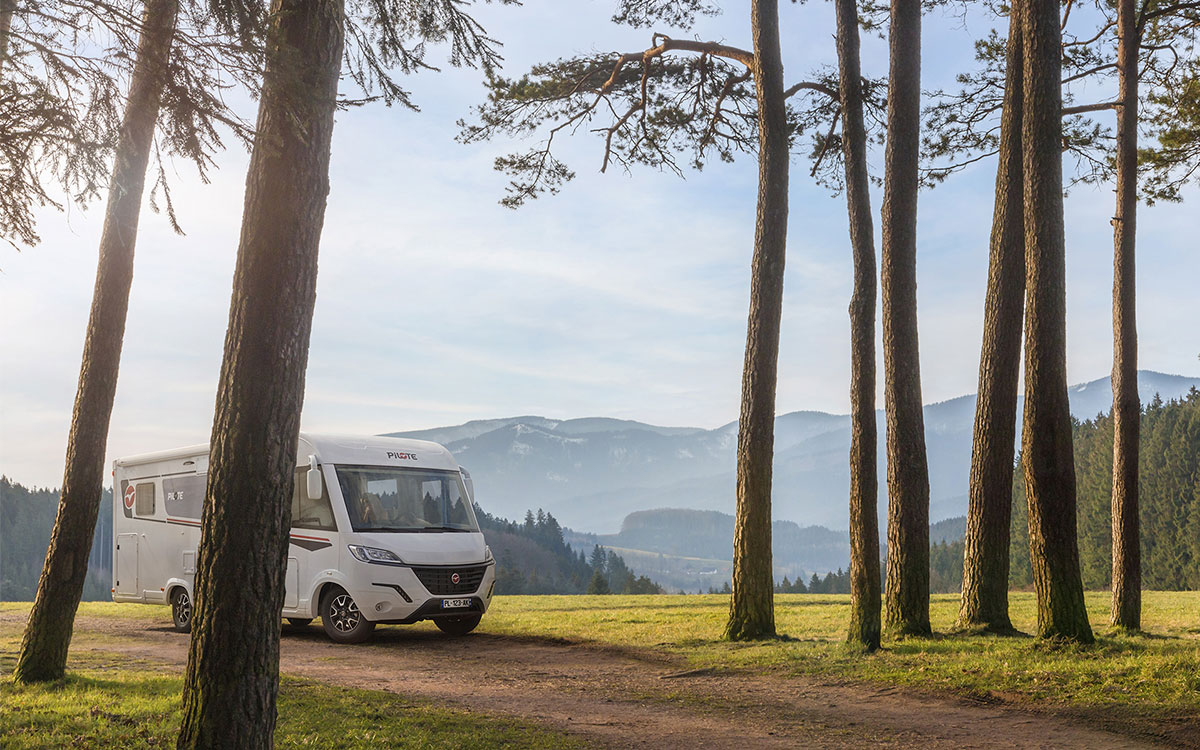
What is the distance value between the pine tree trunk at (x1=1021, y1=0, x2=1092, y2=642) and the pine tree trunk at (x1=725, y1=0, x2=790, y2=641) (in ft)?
10.4

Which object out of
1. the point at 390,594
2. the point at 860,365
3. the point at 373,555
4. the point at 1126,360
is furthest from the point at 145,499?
the point at 1126,360

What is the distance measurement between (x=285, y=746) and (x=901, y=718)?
4536 mm

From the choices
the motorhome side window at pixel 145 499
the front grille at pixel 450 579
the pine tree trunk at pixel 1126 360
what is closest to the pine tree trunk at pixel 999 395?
the pine tree trunk at pixel 1126 360

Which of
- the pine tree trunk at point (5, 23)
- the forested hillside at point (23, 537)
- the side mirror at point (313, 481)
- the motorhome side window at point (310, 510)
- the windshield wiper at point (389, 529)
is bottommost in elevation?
the forested hillside at point (23, 537)

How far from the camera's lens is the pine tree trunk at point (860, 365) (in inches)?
404

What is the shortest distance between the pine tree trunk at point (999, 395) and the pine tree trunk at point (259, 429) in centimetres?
867

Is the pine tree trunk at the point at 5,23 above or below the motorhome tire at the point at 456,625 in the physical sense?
above

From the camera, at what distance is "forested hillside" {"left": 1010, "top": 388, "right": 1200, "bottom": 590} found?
57.6 meters

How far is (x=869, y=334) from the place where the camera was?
36.2 feet

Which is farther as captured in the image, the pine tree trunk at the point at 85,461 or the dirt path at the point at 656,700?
the pine tree trunk at the point at 85,461

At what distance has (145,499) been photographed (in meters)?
15.6

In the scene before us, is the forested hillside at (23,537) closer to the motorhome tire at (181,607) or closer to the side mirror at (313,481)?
the motorhome tire at (181,607)

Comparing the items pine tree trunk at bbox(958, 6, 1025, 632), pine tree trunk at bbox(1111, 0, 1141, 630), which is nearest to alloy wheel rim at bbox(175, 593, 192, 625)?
pine tree trunk at bbox(958, 6, 1025, 632)

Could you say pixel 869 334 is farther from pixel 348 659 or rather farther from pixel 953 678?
pixel 348 659
